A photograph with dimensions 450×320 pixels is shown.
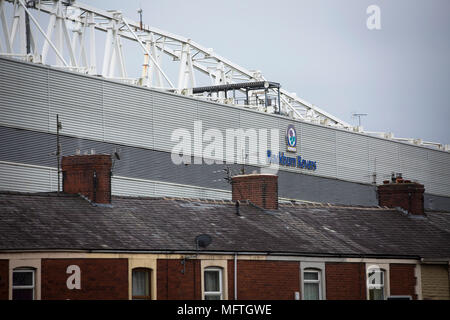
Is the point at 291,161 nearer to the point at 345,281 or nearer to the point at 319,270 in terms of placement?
the point at 345,281

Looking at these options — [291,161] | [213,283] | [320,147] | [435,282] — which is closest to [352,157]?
[320,147]

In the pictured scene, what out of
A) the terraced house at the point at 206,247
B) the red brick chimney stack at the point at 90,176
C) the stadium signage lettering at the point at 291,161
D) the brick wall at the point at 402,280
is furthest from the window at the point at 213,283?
the stadium signage lettering at the point at 291,161

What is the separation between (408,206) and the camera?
163 ft

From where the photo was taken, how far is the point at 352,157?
96.6m

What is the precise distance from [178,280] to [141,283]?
1362 millimetres

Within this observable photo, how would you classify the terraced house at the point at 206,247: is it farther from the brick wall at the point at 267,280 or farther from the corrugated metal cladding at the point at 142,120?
the corrugated metal cladding at the point at 142,120

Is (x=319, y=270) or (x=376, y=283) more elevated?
(x=319, y=270)

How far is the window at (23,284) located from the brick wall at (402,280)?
53.2 ft

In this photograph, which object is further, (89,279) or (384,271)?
(384,271)

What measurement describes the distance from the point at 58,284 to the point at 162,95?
152ft

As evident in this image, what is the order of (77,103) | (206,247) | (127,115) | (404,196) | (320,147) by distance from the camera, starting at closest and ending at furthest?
1. (206,247)
2. (404,196)
3. (77,103)
4. (127,115)
5. (320,147)
